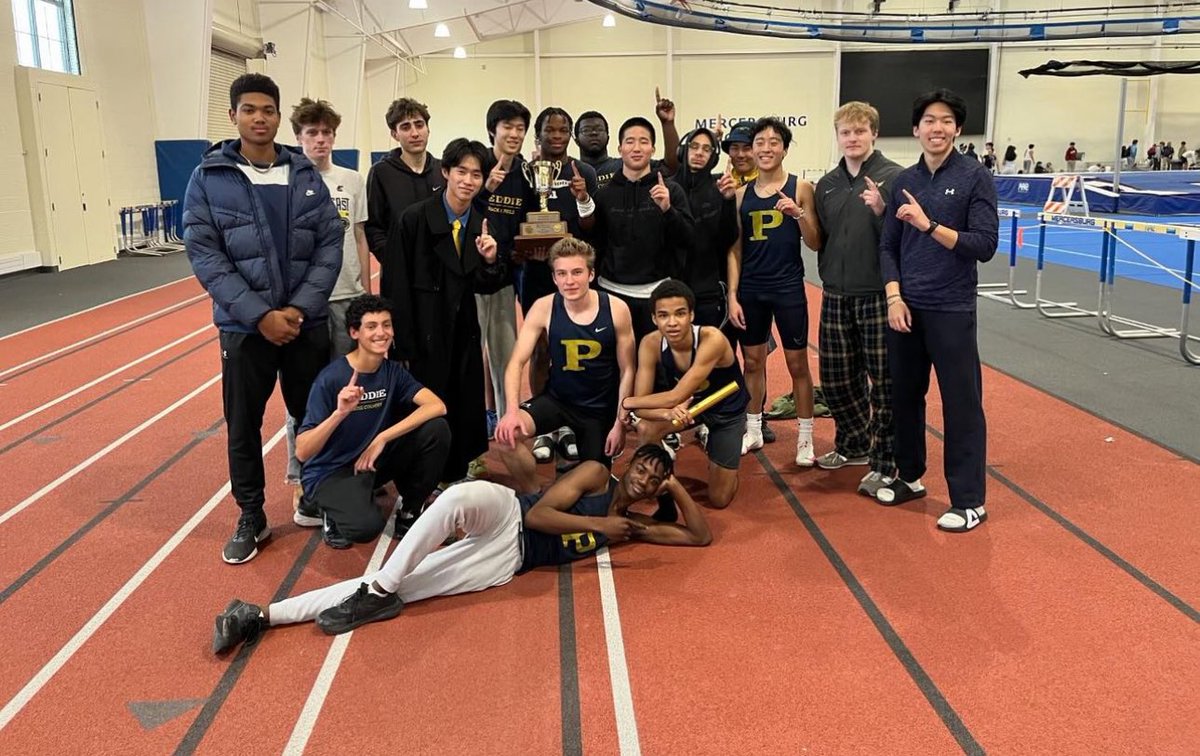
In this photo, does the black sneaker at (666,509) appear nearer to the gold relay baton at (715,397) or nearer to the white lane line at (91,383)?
the gold relay baton at (715,397)

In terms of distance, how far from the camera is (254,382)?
385cm

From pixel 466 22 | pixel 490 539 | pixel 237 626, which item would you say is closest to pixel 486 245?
pixel 490 539

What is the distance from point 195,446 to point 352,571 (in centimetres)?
234

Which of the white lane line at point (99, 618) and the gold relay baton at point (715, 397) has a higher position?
the gold relay baton at point (715, 397)

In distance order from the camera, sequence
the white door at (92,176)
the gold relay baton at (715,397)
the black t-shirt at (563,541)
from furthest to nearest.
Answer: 1. the white door at (92,176)
2. the gold relay baton at (715,397)
3. the black t-shirt at (563,541)

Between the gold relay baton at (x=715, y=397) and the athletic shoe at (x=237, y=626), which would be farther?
the gold relay baton at (x=715, y=397)

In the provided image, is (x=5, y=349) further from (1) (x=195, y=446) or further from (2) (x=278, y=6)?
(2) (x=278, y=6)

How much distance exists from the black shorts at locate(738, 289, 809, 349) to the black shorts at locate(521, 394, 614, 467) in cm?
112

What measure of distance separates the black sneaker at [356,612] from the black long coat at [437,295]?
1381mm

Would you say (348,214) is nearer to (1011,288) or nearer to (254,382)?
(254,382)

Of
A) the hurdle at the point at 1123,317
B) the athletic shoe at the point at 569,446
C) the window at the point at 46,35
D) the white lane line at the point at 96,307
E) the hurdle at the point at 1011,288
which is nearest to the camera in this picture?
the athletic shoe at the point at 569,446

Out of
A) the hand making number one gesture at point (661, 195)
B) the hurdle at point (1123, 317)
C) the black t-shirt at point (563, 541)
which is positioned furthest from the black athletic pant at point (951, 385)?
the hurdle at point (1123, 317)

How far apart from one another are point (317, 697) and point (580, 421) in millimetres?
1921

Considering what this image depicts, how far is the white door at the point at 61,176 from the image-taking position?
1401cm
